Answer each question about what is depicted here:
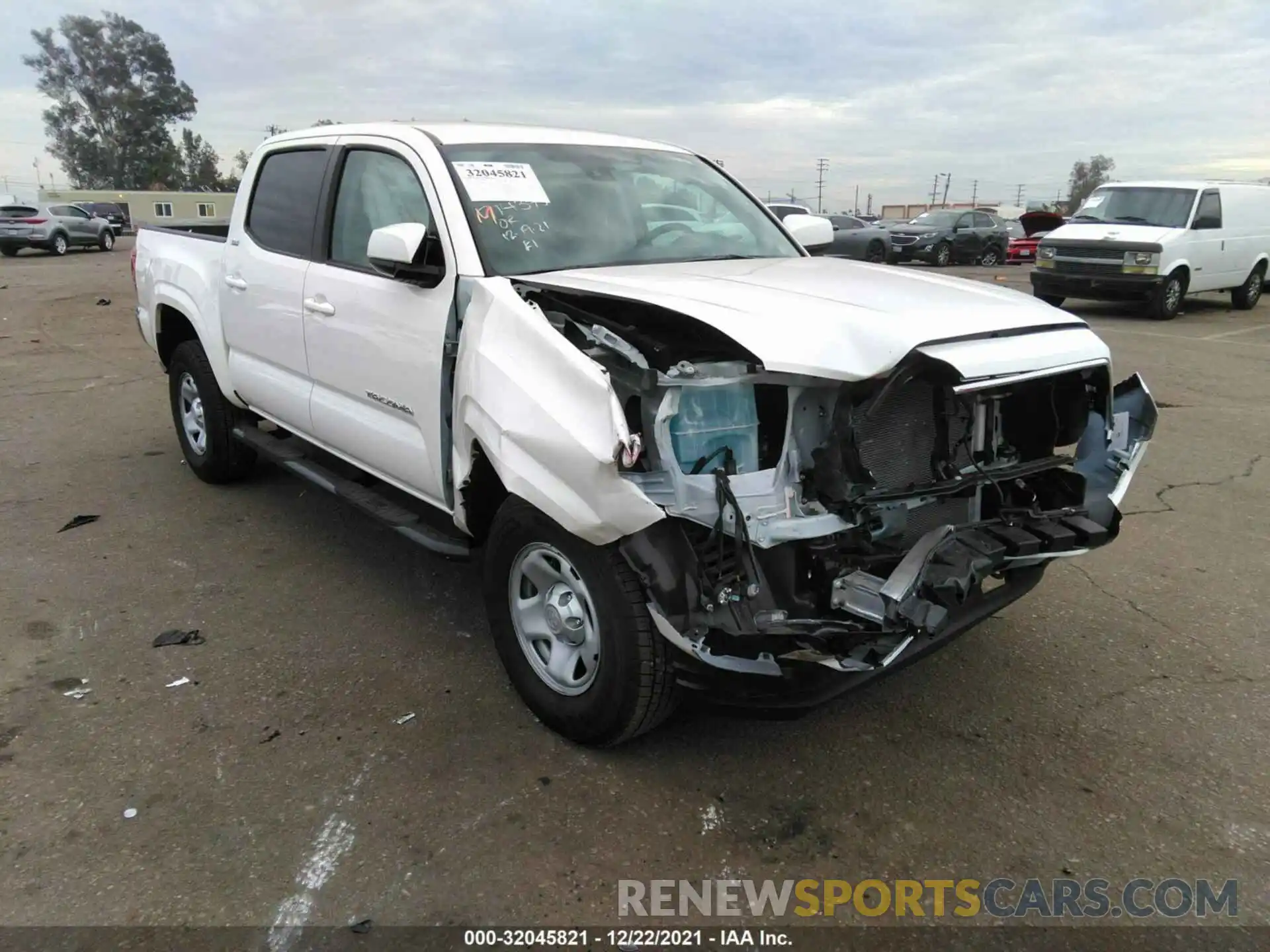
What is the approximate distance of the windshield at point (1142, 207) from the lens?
13.7 metres

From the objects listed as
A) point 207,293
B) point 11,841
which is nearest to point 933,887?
point 11,841

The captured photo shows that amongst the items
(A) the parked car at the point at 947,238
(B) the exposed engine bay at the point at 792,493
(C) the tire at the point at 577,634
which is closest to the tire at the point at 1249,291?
(A) the parked car at the point at 947,238

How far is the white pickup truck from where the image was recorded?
8.12 feet

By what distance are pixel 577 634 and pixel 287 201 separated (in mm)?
2837

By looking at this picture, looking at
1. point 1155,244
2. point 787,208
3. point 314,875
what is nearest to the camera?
point 314,875

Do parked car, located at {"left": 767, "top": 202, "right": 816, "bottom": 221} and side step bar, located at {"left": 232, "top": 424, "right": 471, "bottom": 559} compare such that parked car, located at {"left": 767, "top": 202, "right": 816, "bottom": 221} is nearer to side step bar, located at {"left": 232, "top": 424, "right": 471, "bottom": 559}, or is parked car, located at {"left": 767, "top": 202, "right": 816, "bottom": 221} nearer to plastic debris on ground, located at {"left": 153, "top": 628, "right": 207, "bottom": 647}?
side step bar, located at {"left": 232, "top": 424, "right": 471, "bottom": 559}

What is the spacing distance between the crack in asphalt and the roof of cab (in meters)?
3.46

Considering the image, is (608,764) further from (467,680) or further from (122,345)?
(122,345)

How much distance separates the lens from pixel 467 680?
3449 mm

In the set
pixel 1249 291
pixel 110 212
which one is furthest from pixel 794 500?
pixel 110 212

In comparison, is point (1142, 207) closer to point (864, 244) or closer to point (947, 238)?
point (864, 244)

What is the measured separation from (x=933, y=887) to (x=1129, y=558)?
111 inches

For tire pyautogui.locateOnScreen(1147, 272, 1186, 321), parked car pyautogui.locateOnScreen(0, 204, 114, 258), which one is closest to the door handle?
tire pyautogui.locateOnScreen(1147, 272, 1186, 321)

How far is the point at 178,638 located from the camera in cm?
375
